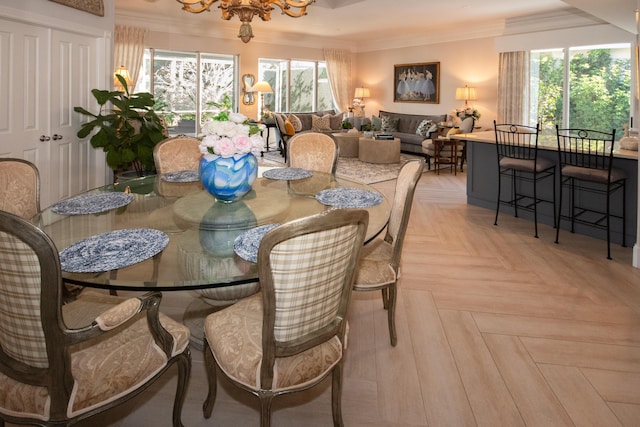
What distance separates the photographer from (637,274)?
11.2 ft

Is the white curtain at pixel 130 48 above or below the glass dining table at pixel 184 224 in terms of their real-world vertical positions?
above

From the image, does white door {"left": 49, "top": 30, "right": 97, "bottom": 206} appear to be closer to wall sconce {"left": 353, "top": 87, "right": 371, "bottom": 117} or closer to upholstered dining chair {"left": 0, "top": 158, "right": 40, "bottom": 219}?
upholstered dining chair {"left": 0, "top": 158, "right": 40, "bottom": 219}

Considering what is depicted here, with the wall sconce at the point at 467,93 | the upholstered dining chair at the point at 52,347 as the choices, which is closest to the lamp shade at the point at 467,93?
the wall sconce at the point at 467,93

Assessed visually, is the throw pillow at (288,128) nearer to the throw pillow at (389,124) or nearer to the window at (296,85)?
the window at (296,85)

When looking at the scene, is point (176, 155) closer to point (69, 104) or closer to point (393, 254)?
point (69, 104)

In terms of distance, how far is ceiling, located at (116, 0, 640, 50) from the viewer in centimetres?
706

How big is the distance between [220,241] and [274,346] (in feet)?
1.82

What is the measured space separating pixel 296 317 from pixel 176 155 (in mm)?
2370

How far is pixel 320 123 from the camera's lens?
10547 millimetres

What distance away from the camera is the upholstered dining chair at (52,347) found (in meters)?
1.15

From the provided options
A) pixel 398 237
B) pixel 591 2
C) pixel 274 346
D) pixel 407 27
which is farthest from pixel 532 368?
pixel 407 27

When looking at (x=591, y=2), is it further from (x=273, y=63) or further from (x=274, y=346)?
(x=273, y=63)

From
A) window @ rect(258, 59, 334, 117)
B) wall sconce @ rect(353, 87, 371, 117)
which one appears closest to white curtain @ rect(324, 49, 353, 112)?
window @ rect(258, 59, 334, 117)

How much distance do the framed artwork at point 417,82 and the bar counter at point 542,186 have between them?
4.70m
